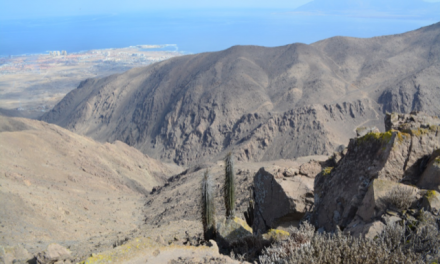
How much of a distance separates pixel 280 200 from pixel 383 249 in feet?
16.5


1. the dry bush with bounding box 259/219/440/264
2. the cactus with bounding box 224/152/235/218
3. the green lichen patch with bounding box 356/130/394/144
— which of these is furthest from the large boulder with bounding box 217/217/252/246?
the green lichen patch with bounding box 356/130/394/144

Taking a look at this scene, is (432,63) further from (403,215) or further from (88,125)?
(88,125)

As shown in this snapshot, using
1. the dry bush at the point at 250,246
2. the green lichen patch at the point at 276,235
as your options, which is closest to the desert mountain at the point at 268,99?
the dry bush at the point at 250,246

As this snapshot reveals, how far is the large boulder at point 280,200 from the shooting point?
9398 mm

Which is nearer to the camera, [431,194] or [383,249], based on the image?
[383,249]

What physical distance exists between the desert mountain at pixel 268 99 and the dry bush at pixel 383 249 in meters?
34.9

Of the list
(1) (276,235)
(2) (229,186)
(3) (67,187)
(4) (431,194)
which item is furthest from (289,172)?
(3) (67,187)

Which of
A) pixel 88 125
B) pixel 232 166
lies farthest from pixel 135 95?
pixel 232 166

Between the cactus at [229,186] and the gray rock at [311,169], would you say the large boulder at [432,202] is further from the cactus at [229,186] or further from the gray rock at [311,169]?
the cactus at [229,186]

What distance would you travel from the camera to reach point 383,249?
185 inches

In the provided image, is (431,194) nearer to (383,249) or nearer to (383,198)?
(383,198)

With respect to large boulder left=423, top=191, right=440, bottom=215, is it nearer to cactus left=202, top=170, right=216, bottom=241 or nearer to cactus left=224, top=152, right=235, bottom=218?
cactus left=202, top=170, right=216, bottom=241

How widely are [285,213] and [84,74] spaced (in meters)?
137

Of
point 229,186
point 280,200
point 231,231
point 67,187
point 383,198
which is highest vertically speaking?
point 383,198
